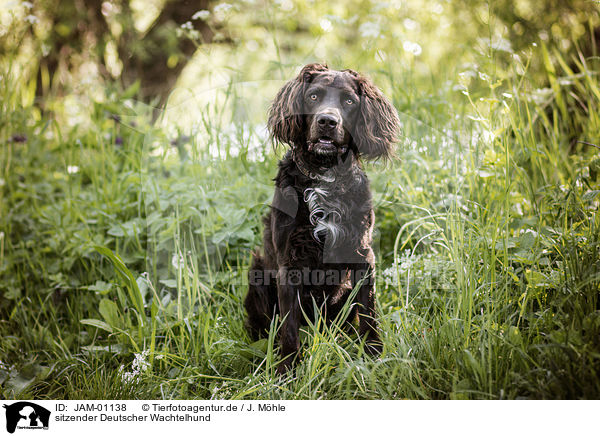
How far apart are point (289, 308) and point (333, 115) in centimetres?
88

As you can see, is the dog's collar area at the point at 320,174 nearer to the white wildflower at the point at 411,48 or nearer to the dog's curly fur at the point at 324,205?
the dog's curly fur at the point at 324,205

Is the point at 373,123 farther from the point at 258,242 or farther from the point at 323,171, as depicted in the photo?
the point at 258,242

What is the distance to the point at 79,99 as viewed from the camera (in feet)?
13.1

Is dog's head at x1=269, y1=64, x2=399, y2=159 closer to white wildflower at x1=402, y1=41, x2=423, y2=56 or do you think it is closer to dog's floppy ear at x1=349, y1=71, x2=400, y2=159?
dog's floppy ear at x1=349, y1=71, x2=400, y2=159

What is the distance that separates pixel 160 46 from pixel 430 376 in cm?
305

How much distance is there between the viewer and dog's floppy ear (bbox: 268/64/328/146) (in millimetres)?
2037

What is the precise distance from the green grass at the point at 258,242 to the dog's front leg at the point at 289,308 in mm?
64

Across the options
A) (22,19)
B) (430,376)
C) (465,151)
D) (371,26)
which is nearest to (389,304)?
(430,376)

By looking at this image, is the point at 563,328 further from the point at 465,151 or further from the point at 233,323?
the point at 233,323

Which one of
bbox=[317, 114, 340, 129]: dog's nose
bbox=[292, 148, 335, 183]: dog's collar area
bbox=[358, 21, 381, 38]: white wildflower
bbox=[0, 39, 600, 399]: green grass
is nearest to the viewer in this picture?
bbox=[0, 39, 600, 399]: green grass
